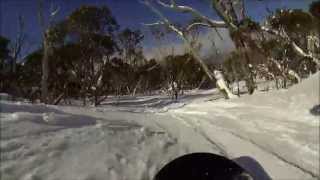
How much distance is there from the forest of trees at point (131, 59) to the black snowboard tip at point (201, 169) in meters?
8.26

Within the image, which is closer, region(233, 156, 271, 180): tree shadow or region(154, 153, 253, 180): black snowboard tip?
region(154, 153, 253, 180): black snowboard tip

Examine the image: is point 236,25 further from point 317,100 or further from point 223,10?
point 317,100

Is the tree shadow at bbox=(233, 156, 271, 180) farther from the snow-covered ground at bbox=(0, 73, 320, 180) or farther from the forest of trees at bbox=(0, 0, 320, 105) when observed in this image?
the forest of trees at bbox=(0, 0, 320, 105)

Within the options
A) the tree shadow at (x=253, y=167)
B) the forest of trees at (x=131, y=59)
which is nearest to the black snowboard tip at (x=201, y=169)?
the tree shadow at (x=253, y=167)

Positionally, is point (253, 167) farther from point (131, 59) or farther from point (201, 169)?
point (131, 59)

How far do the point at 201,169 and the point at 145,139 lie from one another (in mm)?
1054

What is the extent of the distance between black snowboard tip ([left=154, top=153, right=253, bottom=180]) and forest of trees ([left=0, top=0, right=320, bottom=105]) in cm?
826

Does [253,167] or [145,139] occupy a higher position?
[145,139]

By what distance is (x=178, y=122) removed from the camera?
6270mm

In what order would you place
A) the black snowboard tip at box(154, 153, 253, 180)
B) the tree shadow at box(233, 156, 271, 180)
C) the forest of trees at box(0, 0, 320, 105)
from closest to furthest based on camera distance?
the black snowboard tip at box(154, 153, 253, 180)
the tree shadow at box(233, 156, 271, 180)
the forest of trees at box(0, 0, 320, 105)

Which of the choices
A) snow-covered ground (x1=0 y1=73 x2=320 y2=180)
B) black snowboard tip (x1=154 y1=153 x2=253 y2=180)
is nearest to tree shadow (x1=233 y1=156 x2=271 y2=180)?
snow-covered ground (x1=0 y1=73 x2=320 y2=180)

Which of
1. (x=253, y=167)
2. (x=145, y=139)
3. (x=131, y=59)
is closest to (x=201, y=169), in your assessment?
Answer: (x=253, y=167)

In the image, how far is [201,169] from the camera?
4.38 metres

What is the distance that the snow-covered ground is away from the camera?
4430mm
